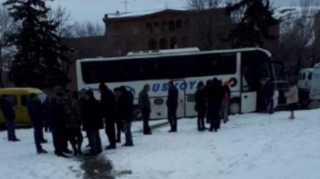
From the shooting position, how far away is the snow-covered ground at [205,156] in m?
10.6

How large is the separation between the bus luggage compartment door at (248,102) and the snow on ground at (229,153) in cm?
692

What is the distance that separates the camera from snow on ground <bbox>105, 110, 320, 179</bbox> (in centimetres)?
1039

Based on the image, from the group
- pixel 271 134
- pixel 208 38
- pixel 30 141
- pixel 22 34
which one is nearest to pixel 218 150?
pixel 271 134

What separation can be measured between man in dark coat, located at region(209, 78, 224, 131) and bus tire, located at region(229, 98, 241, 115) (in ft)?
25.1

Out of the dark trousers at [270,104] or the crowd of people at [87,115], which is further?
the dark trousers at [270,104]

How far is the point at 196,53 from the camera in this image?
26.8 metres

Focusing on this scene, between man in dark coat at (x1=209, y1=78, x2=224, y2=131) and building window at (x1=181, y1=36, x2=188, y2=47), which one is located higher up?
building window at (x1=181, y1=36, x2=188, y2=47)

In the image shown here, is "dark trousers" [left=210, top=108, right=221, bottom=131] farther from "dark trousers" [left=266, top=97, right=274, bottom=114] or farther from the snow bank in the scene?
"dark trousers" [left=266, top=97, right=274, bottom=114]

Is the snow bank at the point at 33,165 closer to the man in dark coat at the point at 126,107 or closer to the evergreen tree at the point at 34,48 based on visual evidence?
the man in dark coat at the point at 126,107

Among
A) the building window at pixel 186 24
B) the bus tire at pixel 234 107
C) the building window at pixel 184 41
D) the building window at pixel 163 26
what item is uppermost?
the building window at pixel 163 26

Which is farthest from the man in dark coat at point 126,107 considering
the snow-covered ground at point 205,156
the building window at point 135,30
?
the building window at point 135,30

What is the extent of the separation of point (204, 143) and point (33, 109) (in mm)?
4978

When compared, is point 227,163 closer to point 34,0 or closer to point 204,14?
point 34,0

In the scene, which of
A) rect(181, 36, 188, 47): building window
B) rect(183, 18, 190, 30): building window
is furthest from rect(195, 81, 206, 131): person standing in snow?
rect(181, 36, 188, 47): building window
